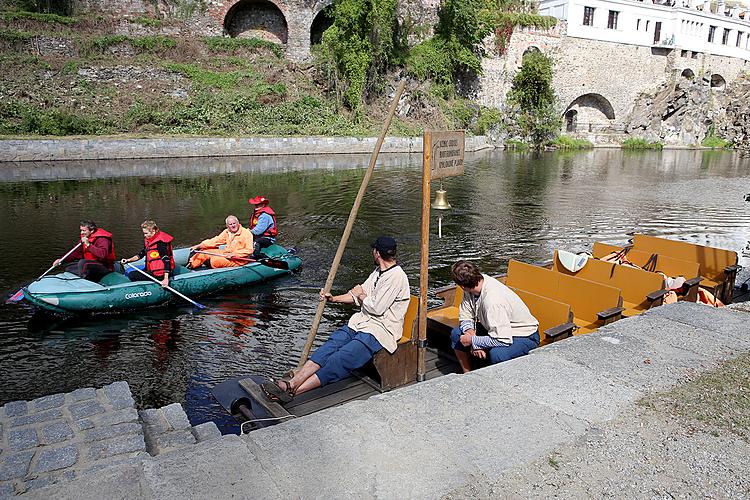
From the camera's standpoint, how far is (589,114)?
47.7 metres

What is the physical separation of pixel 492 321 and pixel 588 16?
152 ft

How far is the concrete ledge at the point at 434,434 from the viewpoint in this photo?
10.4 feet

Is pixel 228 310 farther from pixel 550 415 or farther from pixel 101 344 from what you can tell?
pixel 550 415

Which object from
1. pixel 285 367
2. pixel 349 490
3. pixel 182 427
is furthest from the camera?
pixel 285 367

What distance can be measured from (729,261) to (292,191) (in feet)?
46.2

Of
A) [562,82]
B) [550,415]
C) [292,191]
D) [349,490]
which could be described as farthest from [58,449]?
[562,82]

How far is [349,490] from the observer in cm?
316

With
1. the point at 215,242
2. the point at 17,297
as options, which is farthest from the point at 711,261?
the point at 17,297

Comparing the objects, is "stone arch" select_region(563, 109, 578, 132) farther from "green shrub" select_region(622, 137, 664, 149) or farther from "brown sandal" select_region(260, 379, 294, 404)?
"brown sandal" select_region(260, 379, 294, 404)

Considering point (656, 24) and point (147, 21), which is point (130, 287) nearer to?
point (147, 21)

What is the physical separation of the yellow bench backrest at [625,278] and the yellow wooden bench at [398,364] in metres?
2.93

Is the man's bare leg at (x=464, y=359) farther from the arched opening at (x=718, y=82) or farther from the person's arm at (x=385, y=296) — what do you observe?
the arched opening at (x=718, y=82)

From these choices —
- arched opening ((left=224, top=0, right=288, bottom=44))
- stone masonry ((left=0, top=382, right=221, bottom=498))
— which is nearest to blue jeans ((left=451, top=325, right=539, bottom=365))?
stone masonry ((left=0, top=382, right=221, bottom=498))

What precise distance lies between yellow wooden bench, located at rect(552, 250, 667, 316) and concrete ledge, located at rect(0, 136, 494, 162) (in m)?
23.5
